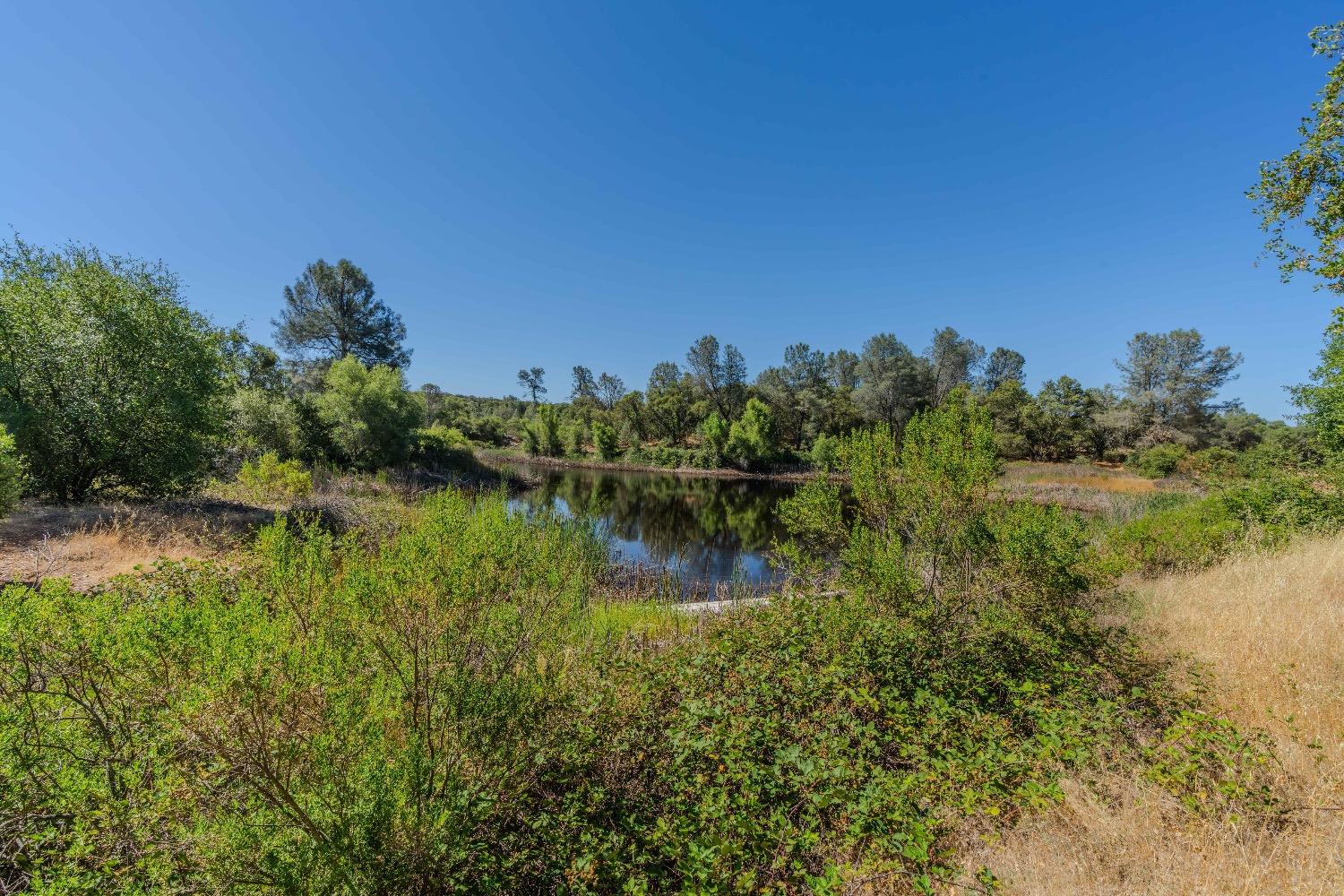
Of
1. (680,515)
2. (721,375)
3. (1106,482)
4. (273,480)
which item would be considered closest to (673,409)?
(721,375)

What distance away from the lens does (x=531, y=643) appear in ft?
11.9

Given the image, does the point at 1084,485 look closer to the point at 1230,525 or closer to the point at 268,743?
the point at 1230,525

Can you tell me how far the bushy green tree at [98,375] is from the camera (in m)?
9.04

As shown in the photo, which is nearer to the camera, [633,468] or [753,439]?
[753,439]

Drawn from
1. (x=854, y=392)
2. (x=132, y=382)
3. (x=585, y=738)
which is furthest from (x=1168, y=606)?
(x=854, y=392)

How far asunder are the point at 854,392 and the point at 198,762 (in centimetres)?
5065

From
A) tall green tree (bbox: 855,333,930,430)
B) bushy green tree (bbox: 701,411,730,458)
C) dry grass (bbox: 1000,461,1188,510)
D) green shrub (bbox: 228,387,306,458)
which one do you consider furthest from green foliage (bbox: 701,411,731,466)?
green shrub (bbox: 228,387,306,458)

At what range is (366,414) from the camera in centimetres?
2216

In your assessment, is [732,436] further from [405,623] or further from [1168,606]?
[405,623]

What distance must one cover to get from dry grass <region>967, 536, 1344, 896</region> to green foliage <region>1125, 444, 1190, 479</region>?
36.0 meters

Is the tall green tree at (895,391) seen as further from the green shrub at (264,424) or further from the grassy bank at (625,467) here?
the green shrub at (264,424)

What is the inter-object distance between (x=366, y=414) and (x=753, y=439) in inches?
1185

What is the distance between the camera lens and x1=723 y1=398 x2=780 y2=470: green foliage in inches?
1679

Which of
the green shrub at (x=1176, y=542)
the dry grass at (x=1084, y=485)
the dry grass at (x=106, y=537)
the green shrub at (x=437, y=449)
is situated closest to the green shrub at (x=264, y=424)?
the green shrub at (x=437, y=449)
